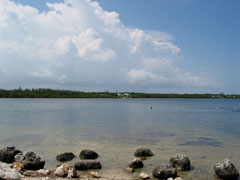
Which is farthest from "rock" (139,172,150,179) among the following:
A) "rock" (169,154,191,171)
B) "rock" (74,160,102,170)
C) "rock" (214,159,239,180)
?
"rock" (214,159,239,180)

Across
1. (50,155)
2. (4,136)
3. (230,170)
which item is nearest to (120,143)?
(50,155)

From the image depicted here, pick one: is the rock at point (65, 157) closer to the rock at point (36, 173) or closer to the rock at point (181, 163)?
the rock at point (36, 173)

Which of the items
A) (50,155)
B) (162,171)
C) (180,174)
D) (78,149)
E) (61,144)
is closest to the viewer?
(162,171)

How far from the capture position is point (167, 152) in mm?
18953

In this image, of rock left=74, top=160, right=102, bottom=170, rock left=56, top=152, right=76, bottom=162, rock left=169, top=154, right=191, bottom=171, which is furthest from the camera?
rock left=56, top=152, right=76, bottom=162

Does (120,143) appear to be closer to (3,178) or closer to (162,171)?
(162,171)

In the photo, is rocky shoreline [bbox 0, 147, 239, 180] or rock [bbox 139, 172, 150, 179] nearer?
rocky shoreline [bbox 0, 147, 239, 180]

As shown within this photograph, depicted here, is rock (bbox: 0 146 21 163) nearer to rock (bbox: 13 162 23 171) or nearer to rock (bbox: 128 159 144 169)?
rock (bbox: 13 162 23 171)

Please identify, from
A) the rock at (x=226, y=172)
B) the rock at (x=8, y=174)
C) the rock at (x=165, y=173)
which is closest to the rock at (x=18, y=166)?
the rock at (x=8, y=174)

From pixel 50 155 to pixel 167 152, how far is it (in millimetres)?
8636

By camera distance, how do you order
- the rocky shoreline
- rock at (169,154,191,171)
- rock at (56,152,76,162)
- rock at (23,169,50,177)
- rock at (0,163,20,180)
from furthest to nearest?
rock at (56,152,76,162) < rock at (169,154,191,171) < rock at (23,169,50,177) < the rocky shoreline < rock at (0,163,20,180)

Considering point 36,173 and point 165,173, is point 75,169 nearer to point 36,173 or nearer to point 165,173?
point 36,173

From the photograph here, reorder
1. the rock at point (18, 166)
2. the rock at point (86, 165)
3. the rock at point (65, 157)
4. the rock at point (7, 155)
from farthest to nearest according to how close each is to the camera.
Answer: the rock at point (65, 157) → the rock at point (7, 155) → the rock at point (86, 165) → the rock at point (18, 166)

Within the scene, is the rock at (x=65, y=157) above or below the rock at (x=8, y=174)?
below
